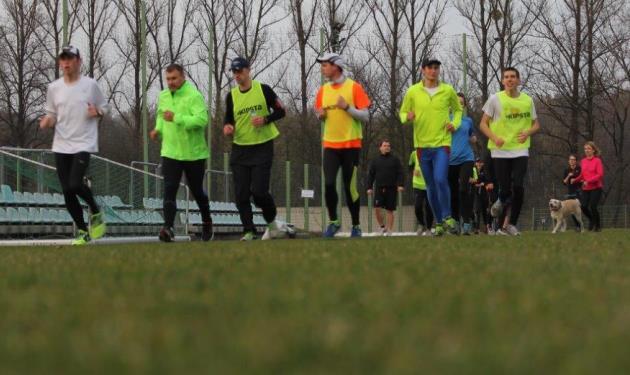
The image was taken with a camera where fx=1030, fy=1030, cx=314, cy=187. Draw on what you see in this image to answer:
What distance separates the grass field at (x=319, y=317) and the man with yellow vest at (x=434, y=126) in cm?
582

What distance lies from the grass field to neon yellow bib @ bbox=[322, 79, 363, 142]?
542 cm

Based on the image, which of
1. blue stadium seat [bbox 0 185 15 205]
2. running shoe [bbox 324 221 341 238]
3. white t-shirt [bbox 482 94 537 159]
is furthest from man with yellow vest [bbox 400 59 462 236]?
blue stadium seat [bbox 0 185 15 205]

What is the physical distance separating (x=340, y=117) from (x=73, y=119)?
2860mm

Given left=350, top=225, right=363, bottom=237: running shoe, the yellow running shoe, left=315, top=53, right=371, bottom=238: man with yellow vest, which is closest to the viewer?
the yellow running shoe

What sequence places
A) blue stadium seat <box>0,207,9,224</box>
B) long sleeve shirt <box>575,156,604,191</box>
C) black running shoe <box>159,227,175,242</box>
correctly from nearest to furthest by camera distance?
black running shoe <box>159,227,175,242</box> < blue stadium seat <box>0,207,9,224</box> < long sleeve shirt <box>575,156,604,191</box>

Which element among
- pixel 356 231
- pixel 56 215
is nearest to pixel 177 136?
pixel 356 231

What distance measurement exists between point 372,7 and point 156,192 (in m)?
28.5

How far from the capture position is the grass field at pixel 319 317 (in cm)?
238

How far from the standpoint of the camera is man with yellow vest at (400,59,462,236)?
38.4 ft

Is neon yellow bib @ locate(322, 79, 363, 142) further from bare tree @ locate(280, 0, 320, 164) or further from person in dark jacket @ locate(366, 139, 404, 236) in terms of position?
bare tree @ locate(280, 0, 320, 164)

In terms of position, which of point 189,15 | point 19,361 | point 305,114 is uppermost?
point 189,15

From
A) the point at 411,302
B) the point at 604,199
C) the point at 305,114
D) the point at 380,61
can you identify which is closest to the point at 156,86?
the point at 305,114

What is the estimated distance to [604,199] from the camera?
5138 centimetres

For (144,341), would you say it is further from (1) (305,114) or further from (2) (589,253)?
(1) (305,114)
